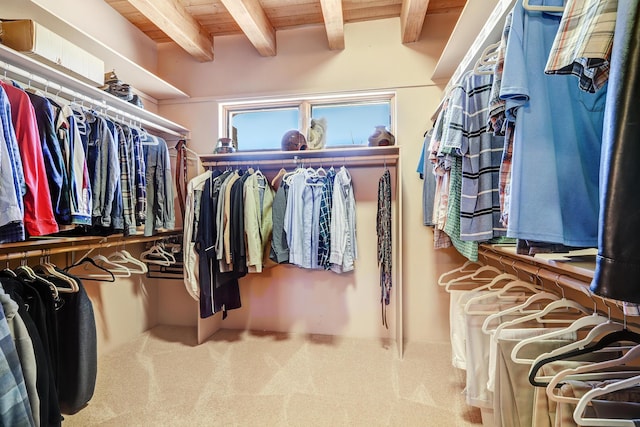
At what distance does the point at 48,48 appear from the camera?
4.78 feet

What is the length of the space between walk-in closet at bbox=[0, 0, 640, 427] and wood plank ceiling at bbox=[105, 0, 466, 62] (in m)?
0.02

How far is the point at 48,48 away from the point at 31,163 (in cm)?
68

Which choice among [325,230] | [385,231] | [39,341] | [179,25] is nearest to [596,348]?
[385,231]

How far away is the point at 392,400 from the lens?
Result: 5.40ft

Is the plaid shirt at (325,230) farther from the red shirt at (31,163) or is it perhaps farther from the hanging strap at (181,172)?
the red shirt at (31,163)

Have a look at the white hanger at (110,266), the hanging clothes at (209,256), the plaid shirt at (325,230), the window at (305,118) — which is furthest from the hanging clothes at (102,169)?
the plaid shirt at (325,230)

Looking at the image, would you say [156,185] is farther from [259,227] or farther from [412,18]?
[412,18]

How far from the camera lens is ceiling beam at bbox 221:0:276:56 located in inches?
76.6

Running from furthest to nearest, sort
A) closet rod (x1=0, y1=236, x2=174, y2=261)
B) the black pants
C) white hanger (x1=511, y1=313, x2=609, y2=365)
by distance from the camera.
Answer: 1. closet rod (x1=0, y1=236, x2=174, y2=261)
2. white hanger (x1=511, y1=313, x2=609, y2=365)
3. the black pants

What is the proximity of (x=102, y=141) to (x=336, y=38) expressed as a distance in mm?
1895

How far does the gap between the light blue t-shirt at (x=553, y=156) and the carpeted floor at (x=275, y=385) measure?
50.9 inches

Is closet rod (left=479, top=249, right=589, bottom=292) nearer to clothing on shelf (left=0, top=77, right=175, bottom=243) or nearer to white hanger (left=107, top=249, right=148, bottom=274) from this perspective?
clothing on shelf (left=0, top=77, right=175, bottom=243)

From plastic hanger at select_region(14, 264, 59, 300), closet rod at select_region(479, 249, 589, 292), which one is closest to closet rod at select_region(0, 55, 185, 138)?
plastic hanger at select_region(14, 264, 59, 300)

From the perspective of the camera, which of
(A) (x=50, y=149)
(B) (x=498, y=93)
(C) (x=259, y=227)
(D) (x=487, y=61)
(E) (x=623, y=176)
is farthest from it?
(C) (x=259, y=227)
